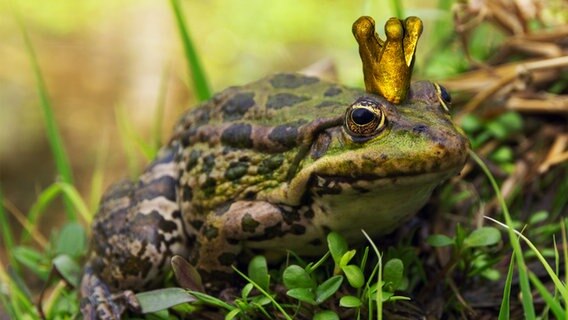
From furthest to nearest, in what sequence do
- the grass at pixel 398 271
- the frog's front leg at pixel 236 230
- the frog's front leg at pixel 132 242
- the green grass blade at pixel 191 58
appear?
the green grass blade at pixel 191 58
the frog's front leg at pixel 132 242
the frog's front leg at pixel 236 230
the grass at pixel 398 271

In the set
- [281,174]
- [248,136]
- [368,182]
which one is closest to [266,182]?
[281,174]

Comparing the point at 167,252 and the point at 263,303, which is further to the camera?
the point at 167,252

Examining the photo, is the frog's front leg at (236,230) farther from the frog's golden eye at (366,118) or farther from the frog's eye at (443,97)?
the frog's eye at (443,97)

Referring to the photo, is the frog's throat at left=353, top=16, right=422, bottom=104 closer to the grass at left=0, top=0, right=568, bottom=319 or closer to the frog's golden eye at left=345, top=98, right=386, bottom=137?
the frog's golden eye at left=345, top=98, right=386, bottom=137

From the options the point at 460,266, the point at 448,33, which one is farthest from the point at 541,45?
the point at 460,266

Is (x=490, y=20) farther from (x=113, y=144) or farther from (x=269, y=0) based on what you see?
(x=269, y=0)

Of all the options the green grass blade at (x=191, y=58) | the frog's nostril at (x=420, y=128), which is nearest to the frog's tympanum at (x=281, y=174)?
the frog's nostril at (x=420, y=128)

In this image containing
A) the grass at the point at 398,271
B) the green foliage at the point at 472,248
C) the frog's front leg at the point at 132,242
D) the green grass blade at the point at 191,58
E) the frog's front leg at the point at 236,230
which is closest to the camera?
the grass at the point at 398,271
